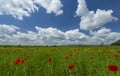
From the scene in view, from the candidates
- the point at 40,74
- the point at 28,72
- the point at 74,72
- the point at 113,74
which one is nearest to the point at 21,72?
the point at 28,72

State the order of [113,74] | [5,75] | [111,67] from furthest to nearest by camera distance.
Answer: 1. [5,75]
2. [113,74]
3. [111,67]

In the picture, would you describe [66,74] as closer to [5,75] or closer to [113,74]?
[113,74]

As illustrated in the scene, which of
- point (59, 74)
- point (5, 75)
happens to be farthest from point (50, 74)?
point (5, 75)

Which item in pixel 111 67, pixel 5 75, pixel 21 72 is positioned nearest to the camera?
pixel 111 67

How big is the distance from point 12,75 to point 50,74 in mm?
981

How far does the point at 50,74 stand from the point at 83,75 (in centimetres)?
88

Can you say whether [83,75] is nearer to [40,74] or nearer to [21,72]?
[40,74]

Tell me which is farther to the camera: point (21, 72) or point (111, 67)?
point (21, 72)

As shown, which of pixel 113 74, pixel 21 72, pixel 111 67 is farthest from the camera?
pixel 21 72

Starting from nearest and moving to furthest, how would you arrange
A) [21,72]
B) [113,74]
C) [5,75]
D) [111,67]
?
[111,67]
[113,74]
[5,75]
[21,72]

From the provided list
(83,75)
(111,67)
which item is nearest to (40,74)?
(83,75)

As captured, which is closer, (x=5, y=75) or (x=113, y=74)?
(x=113, y=74)

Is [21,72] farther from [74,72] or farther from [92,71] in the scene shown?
[92,71]

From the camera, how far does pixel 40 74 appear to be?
17.0 feet
